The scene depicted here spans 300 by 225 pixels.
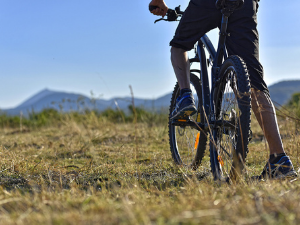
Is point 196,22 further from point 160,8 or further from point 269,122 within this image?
point 269,122

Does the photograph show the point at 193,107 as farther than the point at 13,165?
No

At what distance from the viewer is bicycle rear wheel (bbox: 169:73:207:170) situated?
122 inches

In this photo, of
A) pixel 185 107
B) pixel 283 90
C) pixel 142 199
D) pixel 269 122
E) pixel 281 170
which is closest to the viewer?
pixel 142 199

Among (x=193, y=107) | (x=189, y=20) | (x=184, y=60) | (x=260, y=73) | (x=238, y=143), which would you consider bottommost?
(x=238, y=143)

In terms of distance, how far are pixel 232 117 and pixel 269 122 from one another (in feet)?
0.83

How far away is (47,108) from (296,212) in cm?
1084

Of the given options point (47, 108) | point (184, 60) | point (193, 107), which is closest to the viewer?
point (193, 107)

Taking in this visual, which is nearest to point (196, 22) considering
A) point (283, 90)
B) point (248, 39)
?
point (248, 39)

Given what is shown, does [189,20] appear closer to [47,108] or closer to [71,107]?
[71,107]

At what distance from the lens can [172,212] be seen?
51.6 inches

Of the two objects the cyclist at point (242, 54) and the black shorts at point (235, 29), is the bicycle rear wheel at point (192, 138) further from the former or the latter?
the black shorts at point (235, 29)

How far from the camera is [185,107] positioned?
261 centimetres

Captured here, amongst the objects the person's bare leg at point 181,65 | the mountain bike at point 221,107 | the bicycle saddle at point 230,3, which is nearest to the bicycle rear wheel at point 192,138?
the mountain bike at point 221,107

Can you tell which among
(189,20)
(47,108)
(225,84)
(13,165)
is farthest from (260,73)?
(47,108)
